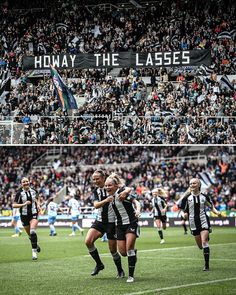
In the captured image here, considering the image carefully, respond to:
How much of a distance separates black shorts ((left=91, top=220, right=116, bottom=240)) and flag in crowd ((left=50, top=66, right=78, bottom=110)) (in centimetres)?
2491

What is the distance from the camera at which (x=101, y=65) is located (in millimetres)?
41812

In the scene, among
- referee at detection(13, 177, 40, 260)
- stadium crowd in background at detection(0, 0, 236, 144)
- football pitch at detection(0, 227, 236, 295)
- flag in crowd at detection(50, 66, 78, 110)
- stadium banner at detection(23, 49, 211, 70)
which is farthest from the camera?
stadium banner at detection(23, 49, 211, 70)

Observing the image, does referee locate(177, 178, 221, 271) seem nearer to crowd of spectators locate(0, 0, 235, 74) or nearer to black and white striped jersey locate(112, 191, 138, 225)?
black and white striped jersey locate(112, 191, 138, 225)

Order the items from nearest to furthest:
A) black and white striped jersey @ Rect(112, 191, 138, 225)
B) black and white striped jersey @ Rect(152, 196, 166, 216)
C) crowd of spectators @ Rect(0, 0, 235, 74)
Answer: black and white striped jersey @ Rect(112, 191, 138, 225)
black and white striped jersey @ Rect(152, 196, 166, 216)
crowd of spectators @ Rect(0, 0, 235, 74)

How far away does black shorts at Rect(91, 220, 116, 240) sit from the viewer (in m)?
14.7

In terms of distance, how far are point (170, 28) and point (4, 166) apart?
57.3 feet

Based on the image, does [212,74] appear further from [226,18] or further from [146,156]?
[146,156]

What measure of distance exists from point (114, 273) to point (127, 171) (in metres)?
33.9

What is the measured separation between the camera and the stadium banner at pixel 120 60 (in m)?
40.1

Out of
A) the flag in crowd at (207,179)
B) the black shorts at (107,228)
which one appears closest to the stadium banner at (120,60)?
the flag in crowd at (207,179)

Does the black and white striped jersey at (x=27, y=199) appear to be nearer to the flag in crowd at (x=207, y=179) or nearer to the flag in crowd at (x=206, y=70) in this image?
the flag in crowd at (x=206, y=70)

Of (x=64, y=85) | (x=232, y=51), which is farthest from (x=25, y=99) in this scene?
(x=232, y=51)

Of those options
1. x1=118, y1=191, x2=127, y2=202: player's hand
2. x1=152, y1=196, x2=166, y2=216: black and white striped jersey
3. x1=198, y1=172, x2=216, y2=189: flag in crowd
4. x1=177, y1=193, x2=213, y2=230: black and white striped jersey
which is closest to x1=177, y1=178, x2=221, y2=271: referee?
x1=177, y1=193, x2=213, y2=230: black and white striped jersey

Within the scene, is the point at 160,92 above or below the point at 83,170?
above
